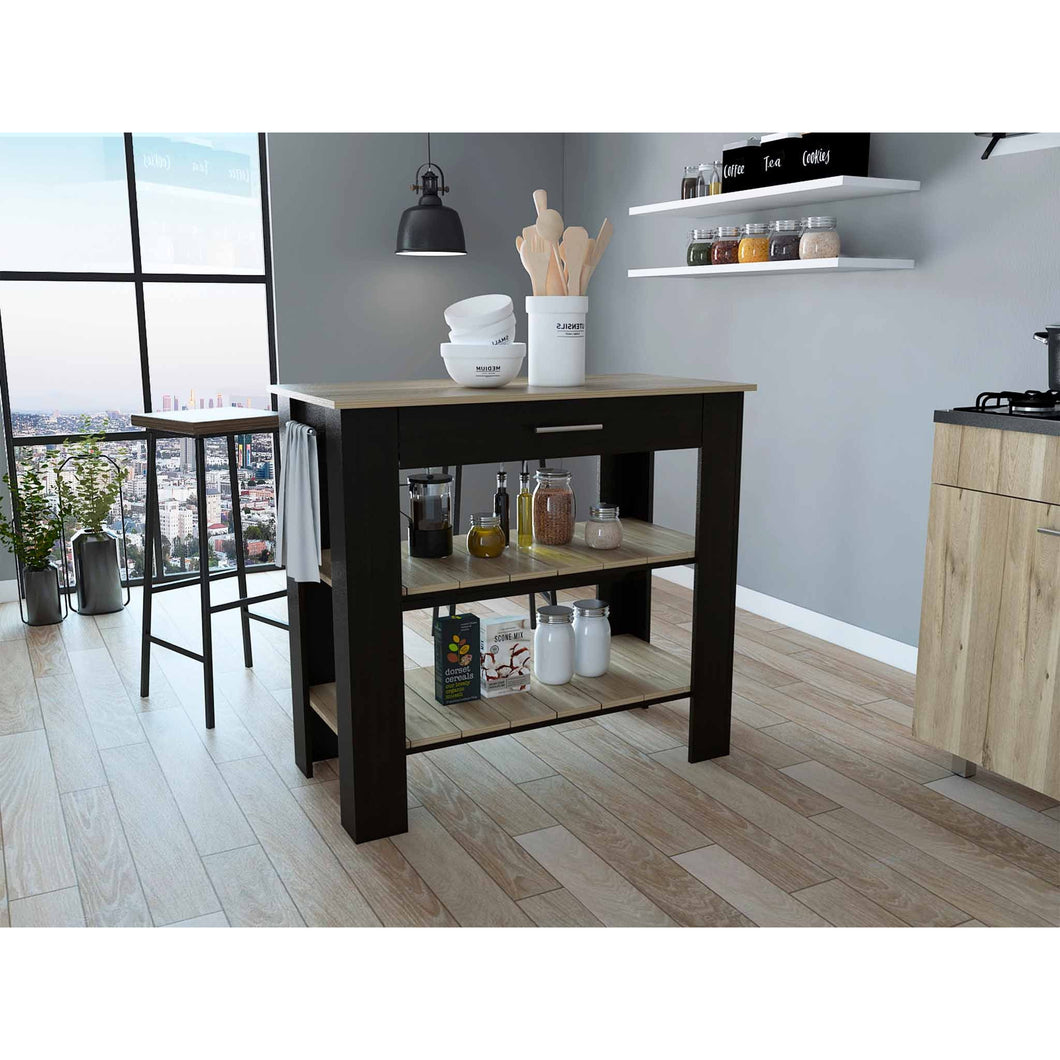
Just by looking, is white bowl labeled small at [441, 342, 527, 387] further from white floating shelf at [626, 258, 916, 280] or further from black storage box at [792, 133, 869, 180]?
black storage box at [792, 133, 869, 180]

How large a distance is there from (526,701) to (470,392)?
83 cm

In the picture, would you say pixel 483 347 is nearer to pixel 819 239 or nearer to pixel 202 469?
pixel 202 469

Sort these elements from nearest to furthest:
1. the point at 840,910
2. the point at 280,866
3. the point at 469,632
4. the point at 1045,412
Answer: the point at 840,910 → the point at 280,866 → the point at 1045,412 → the point at 469,632

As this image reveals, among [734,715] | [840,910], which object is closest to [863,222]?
[734,715]

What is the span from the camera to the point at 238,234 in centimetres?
464

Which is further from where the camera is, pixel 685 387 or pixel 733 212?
pixel 733 212

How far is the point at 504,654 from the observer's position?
2.66 m

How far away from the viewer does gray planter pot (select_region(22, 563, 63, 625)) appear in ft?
13.2

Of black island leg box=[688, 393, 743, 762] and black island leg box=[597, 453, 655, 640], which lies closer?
black island leg box=[688, 393, 743, 762]

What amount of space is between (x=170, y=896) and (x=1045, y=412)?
2.30 metres

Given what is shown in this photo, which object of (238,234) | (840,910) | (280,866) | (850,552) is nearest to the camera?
(840,910)

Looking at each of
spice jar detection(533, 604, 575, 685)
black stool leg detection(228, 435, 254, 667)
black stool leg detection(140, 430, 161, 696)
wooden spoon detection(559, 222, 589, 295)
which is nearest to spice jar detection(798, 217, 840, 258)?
wooden spoon detection(559, 222, 589, 295)

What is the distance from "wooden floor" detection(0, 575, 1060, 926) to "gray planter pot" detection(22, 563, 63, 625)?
0.70 metres

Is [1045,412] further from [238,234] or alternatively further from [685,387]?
[238,234]
